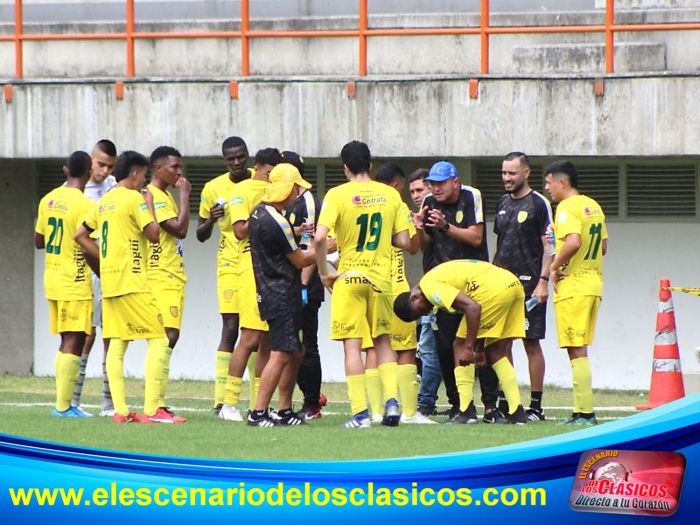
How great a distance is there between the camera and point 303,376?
11.0 m

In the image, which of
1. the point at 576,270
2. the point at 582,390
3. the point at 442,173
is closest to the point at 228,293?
the point at 442,173

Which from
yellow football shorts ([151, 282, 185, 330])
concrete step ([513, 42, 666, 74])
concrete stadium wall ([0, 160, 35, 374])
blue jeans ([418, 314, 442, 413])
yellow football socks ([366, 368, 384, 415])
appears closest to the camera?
yellow football socks ([366, 368, 384, 415])

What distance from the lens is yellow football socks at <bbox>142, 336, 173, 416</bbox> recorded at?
1016 centimetres

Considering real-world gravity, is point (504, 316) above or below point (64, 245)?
below

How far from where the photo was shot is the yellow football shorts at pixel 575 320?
10266 millimetres

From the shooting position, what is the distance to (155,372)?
33.4ft

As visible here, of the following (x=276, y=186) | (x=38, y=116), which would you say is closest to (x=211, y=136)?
(x=38, y=116)

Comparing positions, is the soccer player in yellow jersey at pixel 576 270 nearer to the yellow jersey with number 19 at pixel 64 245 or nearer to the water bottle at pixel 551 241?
the water bottle at pixel 551 241

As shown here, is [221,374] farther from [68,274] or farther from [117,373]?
[68,274]

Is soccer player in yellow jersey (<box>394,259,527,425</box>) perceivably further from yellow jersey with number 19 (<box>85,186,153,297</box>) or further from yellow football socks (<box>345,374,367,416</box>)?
yellow jersey with number 19 (<box>85,186,153,297</box>)

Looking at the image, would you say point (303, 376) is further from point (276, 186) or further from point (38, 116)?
point (38, 116)

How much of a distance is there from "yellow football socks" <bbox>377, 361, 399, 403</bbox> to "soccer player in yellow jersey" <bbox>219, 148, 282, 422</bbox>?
3.67ft

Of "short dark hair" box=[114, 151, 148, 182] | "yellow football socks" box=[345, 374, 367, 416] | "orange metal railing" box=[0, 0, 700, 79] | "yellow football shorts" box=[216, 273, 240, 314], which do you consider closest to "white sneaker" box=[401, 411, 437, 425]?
"yellow football socks" box=[345, 374, 367, 416]

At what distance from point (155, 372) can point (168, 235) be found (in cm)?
133
